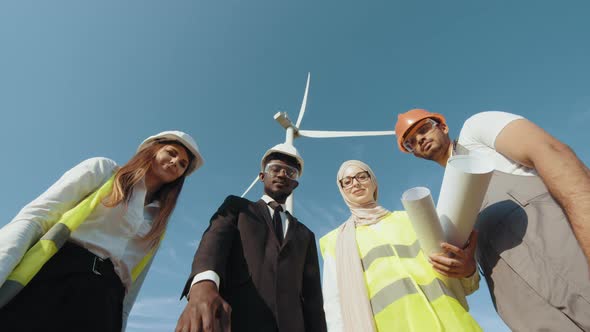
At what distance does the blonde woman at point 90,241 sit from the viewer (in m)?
2.36

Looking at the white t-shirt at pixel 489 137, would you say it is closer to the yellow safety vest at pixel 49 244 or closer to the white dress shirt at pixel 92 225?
the white dress shirt at pixel 92 225

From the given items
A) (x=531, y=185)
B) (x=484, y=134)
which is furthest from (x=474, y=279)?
(x=484, y=134)

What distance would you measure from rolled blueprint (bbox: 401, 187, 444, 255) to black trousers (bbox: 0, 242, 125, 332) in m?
2.90

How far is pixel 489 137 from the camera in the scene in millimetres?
3062

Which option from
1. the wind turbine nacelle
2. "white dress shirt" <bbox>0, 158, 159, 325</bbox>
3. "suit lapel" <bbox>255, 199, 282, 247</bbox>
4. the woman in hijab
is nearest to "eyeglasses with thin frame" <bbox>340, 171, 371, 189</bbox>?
the woman in hijab

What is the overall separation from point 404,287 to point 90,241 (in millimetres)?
3327

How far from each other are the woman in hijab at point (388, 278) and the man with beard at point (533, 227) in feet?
1.12

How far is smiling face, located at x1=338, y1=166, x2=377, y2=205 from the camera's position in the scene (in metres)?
5.01

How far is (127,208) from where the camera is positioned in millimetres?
3334

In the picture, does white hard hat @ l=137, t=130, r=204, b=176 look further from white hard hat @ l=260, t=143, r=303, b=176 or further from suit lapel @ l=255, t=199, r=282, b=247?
suit lapel @ l=255, t=199, r=282, b=247

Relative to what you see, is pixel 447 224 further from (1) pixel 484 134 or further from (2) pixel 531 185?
(1) pixel 484 134

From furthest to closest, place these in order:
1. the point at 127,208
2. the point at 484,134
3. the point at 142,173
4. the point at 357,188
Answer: the point at 357,188
the point at 142,173
the point at 127,208
the point at 484,134

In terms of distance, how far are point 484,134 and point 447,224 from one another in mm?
1052

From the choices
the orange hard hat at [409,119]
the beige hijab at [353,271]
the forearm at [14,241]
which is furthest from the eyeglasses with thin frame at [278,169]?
the forearm at [14,241]
